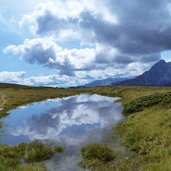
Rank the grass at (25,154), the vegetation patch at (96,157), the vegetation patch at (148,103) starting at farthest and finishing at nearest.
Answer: the vegetation patch at (148,103) → the grass at (25,154) → the vegetation patch at (96,157)

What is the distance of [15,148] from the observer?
2952cm

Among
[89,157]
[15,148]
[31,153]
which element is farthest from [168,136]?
[15,148]

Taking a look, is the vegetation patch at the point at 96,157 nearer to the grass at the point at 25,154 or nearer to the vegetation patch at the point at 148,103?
the grass at the point at 25,154

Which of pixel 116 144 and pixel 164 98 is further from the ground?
pixel 164 98

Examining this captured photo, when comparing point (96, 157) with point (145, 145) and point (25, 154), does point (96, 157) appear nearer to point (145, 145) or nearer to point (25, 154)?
point (145, 145)

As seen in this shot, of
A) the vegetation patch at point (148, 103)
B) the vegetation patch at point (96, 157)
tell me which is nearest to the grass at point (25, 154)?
the vegetation patch at point (96, 157)

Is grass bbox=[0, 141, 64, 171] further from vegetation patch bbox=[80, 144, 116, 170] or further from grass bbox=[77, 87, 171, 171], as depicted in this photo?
grass bbox=[77, 87, 171, 171]

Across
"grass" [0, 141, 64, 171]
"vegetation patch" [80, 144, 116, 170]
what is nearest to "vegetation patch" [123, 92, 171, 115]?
"vegetation patch" [80, 144, 116, 170]

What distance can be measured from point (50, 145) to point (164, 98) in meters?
22.8

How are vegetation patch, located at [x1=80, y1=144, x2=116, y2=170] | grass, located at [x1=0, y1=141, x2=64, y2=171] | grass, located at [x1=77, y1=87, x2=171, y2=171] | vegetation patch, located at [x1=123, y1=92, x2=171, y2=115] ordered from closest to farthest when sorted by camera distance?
grass, located at [x1=77, y1=87, x2=171, y2=171], vegetation patch, located at [x1=80, y1=144, x2=116, y2=170], grass, located at [x1=0, y1=141, x2=64, y2=171], vegetation patch, located at [x1=123, y1=92, x2=171, y2=115]

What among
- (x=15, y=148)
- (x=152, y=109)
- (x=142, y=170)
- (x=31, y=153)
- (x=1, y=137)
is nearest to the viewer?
(x=142, y=170)

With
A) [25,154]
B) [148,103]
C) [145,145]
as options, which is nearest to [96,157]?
[145,145]

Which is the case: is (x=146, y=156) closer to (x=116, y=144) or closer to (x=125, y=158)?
(x=125, y=158)

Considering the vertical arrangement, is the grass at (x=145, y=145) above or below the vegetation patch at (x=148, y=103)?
below
